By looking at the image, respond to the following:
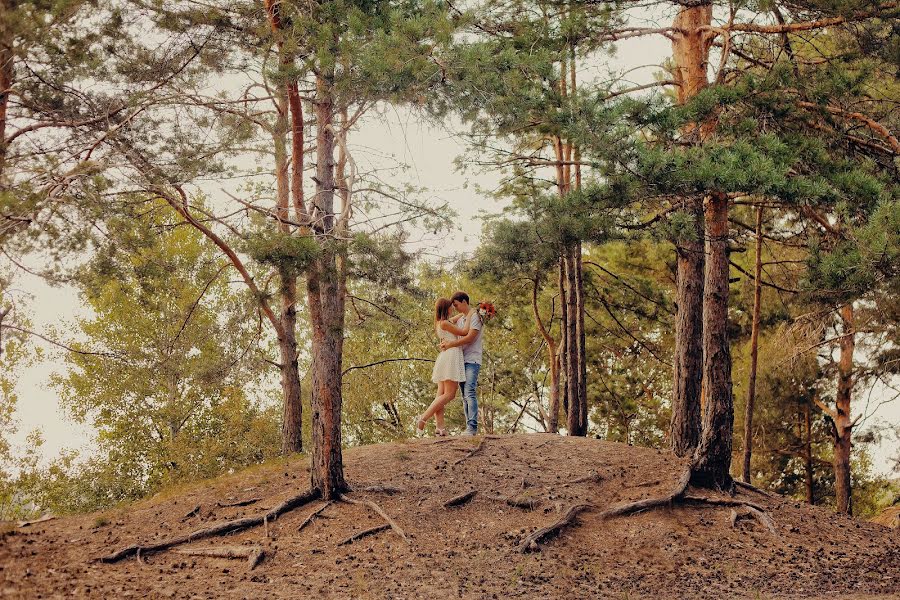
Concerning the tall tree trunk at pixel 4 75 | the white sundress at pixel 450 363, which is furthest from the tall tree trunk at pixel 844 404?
the tall tree trunk at pixel 4 75

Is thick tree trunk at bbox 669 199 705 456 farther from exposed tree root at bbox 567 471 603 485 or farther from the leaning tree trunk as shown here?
the leaning tree trunk

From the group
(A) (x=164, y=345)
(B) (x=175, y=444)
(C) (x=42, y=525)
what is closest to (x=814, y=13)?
(C) (x=42, y=525)

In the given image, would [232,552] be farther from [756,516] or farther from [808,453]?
[808,453]

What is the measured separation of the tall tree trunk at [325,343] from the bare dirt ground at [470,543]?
37 centimetres

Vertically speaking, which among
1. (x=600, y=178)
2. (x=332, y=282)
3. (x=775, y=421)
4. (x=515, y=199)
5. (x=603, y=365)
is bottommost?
(x=775, y=421)

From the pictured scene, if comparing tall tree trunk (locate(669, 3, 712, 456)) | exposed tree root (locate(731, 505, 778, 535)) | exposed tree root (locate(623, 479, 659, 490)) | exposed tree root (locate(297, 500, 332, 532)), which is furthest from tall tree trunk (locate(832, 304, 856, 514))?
exposed tree root (locate(297, 500, 332, 532))

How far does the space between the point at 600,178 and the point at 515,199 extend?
7.17 metres

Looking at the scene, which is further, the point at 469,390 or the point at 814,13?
the point at 469,390

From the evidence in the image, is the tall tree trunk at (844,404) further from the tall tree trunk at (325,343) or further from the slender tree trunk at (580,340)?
the tall tree trunk at (325,343)

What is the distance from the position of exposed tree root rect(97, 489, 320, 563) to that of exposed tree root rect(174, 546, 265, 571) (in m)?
0.19

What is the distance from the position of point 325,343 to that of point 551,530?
2.85 meters

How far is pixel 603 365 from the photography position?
20.0 meters

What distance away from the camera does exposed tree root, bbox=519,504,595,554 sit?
711 centimetres

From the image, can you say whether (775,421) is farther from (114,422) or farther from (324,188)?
(114,422)
